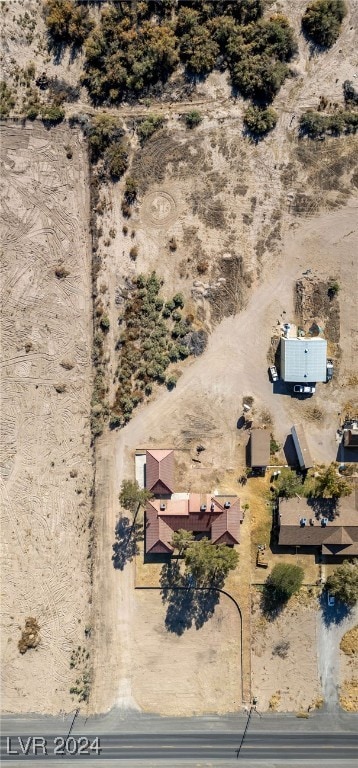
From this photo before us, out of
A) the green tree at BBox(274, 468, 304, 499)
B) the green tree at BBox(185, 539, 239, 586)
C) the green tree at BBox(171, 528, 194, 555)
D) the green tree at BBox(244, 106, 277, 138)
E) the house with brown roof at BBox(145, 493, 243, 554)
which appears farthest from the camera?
the green tree at BBox(244, 106, 277, 138)

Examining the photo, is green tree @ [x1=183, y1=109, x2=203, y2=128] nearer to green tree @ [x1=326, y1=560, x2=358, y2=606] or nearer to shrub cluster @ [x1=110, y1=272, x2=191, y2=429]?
shrub cluster @ [x1=110, y1=272, x2=191, y2=429]

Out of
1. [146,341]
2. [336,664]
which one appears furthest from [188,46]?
[336,664]

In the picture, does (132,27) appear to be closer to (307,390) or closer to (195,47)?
(195,47)

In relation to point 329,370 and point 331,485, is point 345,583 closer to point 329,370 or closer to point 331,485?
point 331,485

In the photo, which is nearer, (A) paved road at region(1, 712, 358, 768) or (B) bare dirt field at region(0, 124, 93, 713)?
(A) paved road at region(1, 712, 358, 768)

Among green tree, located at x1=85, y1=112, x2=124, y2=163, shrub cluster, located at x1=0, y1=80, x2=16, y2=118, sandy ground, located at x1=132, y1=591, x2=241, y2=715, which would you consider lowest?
sandy ground, located at x1=132, y1=591, x2=241, y2=715

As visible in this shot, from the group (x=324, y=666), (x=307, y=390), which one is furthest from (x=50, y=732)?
(x=307, y=390)

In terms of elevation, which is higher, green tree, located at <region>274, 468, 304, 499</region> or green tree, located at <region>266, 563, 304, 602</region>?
green tree, located at <region>274, 468, 304, 499</region>

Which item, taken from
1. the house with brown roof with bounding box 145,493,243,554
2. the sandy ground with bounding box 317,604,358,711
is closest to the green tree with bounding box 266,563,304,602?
the house with brown roof with bounding box 145,493,243,554
